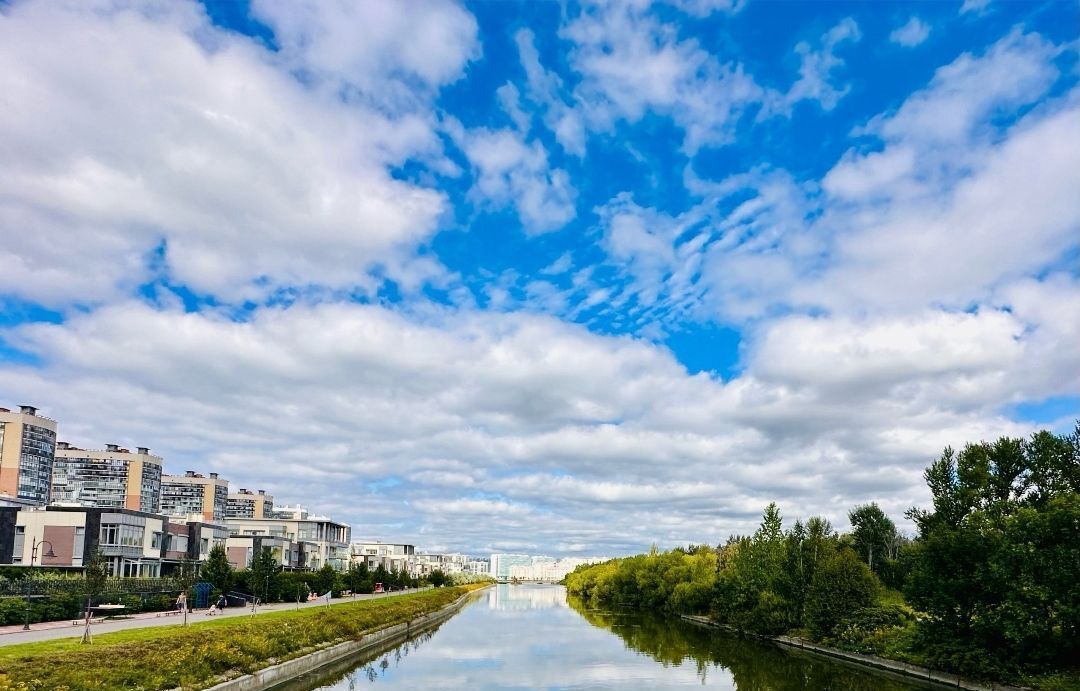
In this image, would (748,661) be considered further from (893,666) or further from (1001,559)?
(1001,559)

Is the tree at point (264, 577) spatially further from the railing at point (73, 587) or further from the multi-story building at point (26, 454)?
the multi-story building at point (26, 454)

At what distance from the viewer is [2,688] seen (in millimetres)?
15117

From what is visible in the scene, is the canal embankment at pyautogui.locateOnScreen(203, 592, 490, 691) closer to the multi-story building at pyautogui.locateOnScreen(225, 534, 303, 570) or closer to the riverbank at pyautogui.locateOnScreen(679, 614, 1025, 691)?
the riverbank at pyautogui.locateOnScreen(679, 614, 1025, 691)

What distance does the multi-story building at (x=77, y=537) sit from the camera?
53.2m

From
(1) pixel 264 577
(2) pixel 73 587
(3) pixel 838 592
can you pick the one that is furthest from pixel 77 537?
(3) pixel 838 592

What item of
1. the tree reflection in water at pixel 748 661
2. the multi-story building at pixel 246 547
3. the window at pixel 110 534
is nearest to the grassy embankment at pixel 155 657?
the tree reflection in water at pixel 748 661

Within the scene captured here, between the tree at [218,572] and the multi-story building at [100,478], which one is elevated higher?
the multi-story building at [100,478]

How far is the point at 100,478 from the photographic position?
11281 cm

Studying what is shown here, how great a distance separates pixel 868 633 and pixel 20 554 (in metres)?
57.0

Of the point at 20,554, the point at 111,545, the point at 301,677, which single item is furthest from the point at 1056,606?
the point at 20,554

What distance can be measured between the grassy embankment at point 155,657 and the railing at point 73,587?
10113 mm

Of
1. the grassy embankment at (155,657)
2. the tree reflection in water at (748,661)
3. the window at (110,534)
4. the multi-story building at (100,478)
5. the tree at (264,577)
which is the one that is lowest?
the tree reflection in water at (748,661)

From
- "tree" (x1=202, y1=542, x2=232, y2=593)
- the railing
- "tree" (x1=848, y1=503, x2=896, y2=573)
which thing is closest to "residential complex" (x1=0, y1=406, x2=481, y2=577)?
the railing

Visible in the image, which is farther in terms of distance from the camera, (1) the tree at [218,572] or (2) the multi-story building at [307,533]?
(2) the multi-story building at [307,533]
